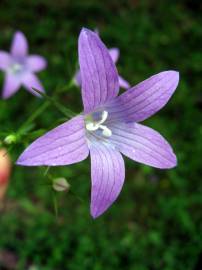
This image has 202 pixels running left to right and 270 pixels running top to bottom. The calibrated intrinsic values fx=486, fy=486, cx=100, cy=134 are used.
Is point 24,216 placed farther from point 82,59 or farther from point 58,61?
point 82,59

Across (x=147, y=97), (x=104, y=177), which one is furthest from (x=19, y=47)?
(x=104, y=177)

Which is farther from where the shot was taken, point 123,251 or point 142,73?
point 142,73

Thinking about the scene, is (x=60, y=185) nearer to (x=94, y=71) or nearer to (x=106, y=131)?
(x=106, y=131)

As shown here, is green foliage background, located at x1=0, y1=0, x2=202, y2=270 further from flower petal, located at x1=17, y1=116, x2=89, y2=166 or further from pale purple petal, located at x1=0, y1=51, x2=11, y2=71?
flower petal, located at x1=17, y1=116, x2=89, y2=166

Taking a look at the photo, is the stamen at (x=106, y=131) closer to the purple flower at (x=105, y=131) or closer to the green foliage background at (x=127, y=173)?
the purple flower at (x=105, y=131)

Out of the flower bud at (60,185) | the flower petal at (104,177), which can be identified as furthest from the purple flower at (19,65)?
the flower petal at (104,177)

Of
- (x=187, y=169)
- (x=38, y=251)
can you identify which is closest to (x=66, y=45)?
(x=187, y=169)
